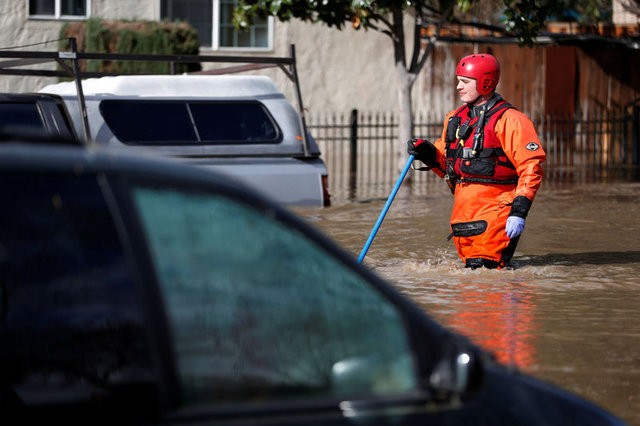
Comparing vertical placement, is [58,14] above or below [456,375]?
above

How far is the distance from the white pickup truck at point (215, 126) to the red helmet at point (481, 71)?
7.99ft

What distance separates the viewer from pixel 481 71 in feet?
31.8

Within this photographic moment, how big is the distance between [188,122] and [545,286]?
12.5ft

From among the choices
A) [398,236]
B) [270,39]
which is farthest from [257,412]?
[270,39]

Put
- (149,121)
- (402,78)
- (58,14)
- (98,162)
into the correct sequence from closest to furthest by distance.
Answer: (98,162) → (149,121) → (402,78) → (58,14)

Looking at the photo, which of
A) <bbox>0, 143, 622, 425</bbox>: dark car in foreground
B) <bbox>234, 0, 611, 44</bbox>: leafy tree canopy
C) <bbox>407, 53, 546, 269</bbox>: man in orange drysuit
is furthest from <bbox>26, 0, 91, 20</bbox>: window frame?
<bbox>0, 143, 622, 425</bbox>: dark car in foreground

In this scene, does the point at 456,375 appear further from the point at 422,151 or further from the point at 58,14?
the point at 58,14

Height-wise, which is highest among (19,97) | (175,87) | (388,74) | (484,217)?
(388,74)

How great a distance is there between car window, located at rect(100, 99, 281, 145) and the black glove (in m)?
2.53

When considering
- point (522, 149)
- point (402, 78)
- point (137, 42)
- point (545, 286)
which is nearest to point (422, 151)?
point (522, 149)

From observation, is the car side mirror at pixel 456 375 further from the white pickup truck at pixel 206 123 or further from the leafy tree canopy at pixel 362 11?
the leafy tree canopy at pixel 362 11

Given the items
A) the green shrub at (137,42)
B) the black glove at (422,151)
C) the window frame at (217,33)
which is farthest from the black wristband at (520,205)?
the window frame at (217,33)

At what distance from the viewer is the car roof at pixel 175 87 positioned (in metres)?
12.0

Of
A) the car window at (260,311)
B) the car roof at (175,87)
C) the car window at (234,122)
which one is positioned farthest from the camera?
the car window at (234,122)
